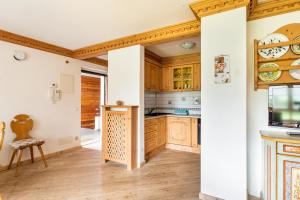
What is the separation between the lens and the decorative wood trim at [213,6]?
5.78 feet

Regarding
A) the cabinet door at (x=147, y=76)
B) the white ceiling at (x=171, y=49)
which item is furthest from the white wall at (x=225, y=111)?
the cabinet door at (x=147, y=76)

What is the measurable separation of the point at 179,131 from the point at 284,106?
242cm

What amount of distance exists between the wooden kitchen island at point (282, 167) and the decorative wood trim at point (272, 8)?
143 cm

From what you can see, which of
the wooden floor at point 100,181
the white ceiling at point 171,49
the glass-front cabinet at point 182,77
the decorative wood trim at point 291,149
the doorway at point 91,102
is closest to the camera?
the decorative wood trim at point 291,149

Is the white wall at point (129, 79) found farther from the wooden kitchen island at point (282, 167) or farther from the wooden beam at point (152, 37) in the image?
the wooden kitchen island at point (282, 167)

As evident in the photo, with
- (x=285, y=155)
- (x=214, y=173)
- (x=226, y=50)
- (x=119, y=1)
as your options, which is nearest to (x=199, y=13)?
(x=226, y=50)

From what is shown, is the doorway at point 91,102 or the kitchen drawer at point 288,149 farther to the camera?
the doorway at point 91,102

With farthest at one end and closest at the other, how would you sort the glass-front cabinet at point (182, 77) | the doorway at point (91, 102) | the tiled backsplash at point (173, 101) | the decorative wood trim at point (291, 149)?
the doorway at point (91, 102)
the tiled backsplash at point (173, 101)
the glass-front cabinet at point (182, 77)
the decorative wood trim at point (291, 149)

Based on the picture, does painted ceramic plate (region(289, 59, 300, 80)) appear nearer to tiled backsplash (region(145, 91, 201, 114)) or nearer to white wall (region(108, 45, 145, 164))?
white wall (region(108, 45, 145, 164))

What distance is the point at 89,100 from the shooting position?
6.46 meters

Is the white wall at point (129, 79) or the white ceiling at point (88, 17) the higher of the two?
the white ceiling at point (88, 17)

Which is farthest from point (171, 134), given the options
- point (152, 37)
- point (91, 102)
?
point (91, 102)

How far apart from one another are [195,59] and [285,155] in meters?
2.89

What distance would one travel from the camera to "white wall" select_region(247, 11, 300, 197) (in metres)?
1.94
